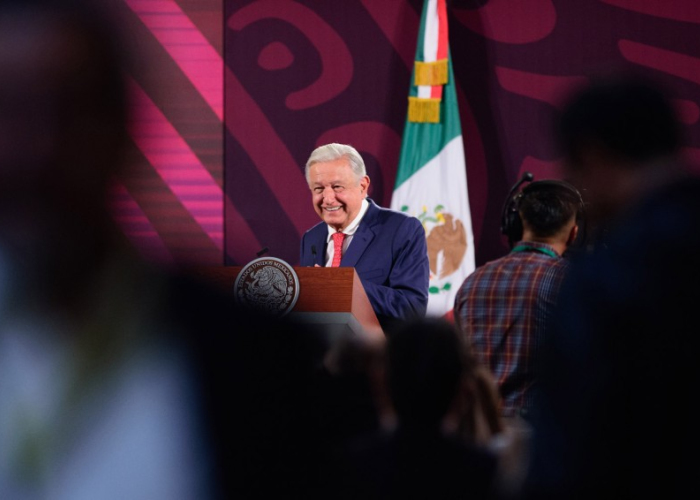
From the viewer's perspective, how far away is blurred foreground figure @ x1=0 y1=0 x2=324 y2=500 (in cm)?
53

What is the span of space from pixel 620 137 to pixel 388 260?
2.21 metres

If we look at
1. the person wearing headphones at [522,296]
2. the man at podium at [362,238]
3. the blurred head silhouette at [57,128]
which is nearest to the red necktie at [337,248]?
the man at podium at [362,238]

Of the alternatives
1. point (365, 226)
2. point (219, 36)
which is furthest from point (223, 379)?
point (219, 36)

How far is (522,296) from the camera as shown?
2.45 meters

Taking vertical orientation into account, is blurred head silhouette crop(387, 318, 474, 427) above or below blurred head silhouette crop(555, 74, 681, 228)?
below

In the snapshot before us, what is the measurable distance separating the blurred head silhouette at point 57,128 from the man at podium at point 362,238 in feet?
8.40

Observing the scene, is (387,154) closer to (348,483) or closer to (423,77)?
(423,77)

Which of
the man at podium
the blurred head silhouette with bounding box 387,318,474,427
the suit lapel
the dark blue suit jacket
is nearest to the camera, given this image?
the blurred head silhouette with bounding box 387,318,474,427

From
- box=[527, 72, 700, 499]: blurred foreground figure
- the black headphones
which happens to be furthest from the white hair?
box=[527, 72, 700, 499]: blurred foreground figure

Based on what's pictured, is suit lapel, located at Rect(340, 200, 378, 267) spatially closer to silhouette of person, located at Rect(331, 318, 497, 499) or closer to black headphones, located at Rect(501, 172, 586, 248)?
black headphones, located at Rect(501, 172, 586, 248)

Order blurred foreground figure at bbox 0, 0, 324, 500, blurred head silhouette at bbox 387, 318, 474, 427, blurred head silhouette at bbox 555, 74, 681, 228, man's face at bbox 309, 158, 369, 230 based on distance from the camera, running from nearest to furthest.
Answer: blurred foreground figure at bbox 0, 0, 324, 500 < blurred head silhouette at bbox 555, 74, 681, 228 < blurred head silhouette at bbox 387, 318, 474, 427 < man's face at bbox 309, 158, 369, 230

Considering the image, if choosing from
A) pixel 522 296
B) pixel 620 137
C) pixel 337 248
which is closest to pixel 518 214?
pixel 522 296

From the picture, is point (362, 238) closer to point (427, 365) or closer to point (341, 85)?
point (427, 365)

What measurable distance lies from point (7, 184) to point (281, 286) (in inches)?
74.6
